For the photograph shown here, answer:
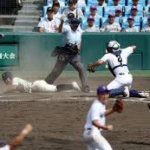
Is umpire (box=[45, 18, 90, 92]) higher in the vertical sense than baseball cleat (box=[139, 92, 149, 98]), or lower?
higher

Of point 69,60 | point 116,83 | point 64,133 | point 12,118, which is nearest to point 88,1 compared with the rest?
point 69,60

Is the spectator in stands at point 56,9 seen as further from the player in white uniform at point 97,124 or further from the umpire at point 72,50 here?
the player in white uniform at point 97,124

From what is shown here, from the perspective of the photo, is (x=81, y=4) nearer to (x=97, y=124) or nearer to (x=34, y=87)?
(x=34, y=87)

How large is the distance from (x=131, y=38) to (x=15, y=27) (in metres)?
4.01

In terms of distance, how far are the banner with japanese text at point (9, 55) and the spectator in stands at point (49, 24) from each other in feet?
3.33

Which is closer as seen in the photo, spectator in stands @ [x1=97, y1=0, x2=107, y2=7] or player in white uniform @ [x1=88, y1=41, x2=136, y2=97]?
player in white uniform @ [x1=88, y1=41, x2=136, y2=97]

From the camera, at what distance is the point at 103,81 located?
2012cm

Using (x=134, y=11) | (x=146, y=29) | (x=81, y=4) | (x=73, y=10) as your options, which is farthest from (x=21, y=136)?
(x=81, y=4)

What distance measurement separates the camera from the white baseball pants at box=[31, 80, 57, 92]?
1764 cm

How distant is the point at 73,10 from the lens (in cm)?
2269

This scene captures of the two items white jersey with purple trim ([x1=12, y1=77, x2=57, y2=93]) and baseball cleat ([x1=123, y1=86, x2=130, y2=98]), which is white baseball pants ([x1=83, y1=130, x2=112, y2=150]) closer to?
baseball cleat ([x1=123, y1=86, x2=130, y2=98])

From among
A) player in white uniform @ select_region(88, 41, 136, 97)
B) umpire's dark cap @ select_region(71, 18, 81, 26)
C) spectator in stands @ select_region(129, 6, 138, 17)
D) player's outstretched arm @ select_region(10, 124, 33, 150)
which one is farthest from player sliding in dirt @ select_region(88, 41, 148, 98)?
player's outstretched arm @ select_region(10, 124, 33, 150)

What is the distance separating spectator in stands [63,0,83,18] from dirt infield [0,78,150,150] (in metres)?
5.42

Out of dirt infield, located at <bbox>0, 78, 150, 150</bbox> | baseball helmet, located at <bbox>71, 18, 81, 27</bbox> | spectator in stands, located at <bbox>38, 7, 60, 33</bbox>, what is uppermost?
baseball helmet, located at <bbox>71, 18, 81, 27</bbox>
